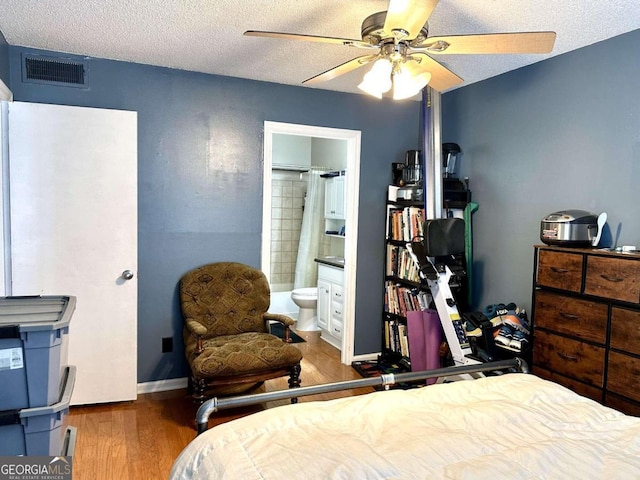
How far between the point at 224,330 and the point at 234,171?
1.25 metres

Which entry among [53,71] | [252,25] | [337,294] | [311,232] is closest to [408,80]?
[252,25]

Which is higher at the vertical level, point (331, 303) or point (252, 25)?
point (252, 25)

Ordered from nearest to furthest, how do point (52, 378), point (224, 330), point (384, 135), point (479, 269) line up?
point (52, 378) → point (224, 330) → point (479, 269) → point (384, 135)

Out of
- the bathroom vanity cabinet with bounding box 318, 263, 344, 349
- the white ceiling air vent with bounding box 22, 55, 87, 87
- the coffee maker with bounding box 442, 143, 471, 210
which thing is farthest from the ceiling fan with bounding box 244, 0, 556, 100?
the bathroom vanity cabinet with bounding box 318, 263, 344, 349

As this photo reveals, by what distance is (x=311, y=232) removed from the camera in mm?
5676

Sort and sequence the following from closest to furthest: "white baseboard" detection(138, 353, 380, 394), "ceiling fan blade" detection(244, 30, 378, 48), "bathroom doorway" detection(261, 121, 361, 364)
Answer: "ceiling fan blade" detection(244, 30, 378, 48)
"white baseboard" detection(138, 353, 380, 394)
"bathroom doorway" detection(261, 121, 361, 364)

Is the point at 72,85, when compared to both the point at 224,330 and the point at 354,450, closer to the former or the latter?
the point at 224,330

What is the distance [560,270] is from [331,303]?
99.0 inches

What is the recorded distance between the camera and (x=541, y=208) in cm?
313

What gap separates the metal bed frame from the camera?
162 cm

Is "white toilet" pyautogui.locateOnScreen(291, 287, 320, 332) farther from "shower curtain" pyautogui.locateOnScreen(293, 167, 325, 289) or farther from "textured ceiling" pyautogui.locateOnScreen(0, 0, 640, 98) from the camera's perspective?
"textured ceiling" pyautogui.locateOnScreen(0, 0, 640, 98)

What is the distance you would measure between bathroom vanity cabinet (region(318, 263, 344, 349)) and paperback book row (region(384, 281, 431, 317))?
51 cm

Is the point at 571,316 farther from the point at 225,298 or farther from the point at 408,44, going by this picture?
the point at 225,298

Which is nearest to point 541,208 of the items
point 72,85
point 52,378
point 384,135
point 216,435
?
point 384,135
